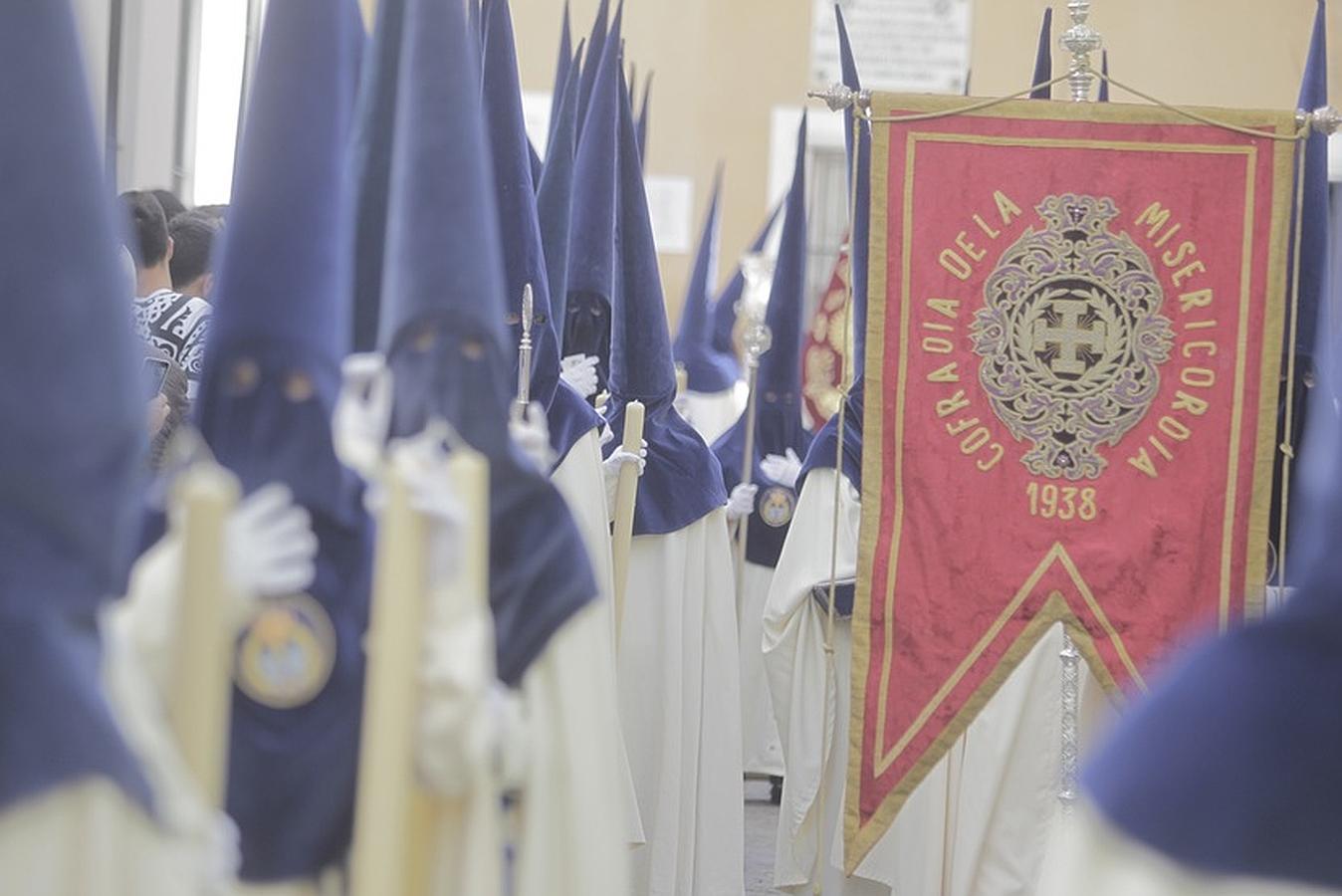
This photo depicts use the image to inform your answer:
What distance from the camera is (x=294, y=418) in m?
2.48

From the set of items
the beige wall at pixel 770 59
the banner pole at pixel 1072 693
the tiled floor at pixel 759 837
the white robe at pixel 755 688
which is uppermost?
the beige wall at pixel 770 59

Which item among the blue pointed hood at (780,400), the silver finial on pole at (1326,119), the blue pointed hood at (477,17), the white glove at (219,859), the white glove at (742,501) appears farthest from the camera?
the white glove at (742,501)

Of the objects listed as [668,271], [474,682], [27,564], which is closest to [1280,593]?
[474,682]

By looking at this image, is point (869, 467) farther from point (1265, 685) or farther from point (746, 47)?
point (746, 47)

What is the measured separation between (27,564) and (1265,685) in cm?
124

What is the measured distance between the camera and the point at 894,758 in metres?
4.79

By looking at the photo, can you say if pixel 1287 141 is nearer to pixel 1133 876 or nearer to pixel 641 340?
pixel 641 340

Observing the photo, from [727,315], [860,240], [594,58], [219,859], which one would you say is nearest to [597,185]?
[594,58]

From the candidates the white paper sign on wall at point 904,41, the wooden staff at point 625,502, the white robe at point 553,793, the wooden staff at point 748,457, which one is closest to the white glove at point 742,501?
the wooden staff at point 748,457

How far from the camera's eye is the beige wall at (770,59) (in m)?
14.2

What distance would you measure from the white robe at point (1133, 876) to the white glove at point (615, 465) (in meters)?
2.80

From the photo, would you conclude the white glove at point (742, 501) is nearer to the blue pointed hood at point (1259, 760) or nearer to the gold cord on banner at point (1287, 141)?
the gold cord on banner at point (1287, 141)

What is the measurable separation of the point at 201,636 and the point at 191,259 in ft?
10.0

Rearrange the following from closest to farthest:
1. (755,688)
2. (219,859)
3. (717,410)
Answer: (219,859)
(755,688)
(717,410)
